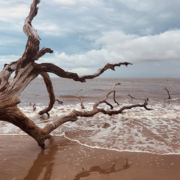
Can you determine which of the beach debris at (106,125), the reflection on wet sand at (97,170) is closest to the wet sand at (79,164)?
the reflection on wet sand at (97,170)

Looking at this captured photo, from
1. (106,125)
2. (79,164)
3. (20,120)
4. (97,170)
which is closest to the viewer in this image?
(97,170)

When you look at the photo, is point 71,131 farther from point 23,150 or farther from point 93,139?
point 23,150

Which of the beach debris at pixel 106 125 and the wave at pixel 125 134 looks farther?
the beach debris at pixel 106 125

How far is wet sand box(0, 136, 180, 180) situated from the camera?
3.10 metres

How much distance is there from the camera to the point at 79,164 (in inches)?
139

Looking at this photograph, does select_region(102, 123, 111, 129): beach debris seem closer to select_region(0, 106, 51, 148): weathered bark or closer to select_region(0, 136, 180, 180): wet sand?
select_region(0, 136, 180, 180): wet sand

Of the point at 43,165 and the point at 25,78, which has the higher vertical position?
the point at 25,78

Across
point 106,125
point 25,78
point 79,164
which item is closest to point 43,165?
point 79,164

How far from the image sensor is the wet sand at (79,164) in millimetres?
3098

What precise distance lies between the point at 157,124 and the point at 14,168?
570 centimetres

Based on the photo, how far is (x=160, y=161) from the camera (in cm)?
371

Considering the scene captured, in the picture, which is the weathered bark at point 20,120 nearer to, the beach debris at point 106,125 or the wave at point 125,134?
the wave at point 125,134

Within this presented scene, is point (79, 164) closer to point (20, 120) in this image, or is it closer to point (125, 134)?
point (20, 120)

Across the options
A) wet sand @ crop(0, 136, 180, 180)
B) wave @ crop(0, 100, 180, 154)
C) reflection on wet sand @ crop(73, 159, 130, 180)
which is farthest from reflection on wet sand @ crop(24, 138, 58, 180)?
wave @ crop(0, 100, 180, 154)
